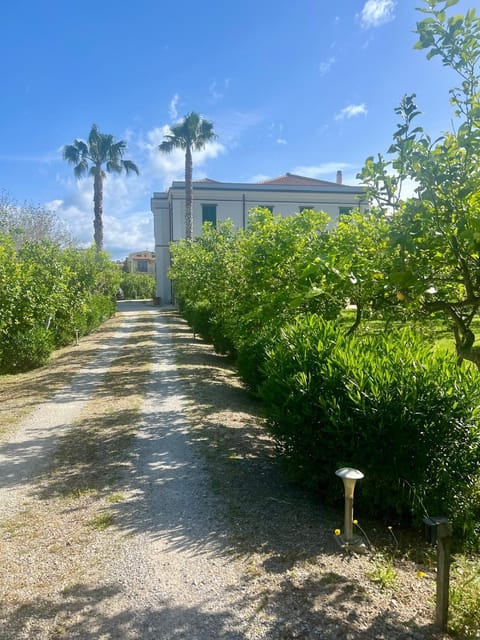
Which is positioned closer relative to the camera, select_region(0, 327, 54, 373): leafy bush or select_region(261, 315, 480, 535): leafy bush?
select_region(261, 315, 480, 535): leafy bush

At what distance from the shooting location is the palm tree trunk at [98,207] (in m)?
27.9

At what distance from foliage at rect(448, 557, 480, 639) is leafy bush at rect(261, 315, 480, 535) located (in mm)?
448

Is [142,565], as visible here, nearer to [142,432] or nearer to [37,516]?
[37,516]

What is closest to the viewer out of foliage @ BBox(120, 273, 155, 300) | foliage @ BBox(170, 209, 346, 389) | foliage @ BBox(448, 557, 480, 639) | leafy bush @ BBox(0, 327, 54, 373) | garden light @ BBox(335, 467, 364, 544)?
foliage @ BBox(448, 557, 480, 639)

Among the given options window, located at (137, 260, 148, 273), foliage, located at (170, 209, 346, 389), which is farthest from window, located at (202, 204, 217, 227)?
window, located at (137, 260, 148, 273)

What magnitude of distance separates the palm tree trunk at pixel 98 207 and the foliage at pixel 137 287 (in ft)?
63.4

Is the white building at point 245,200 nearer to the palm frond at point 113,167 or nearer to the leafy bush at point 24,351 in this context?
the palm frond at point 113,167

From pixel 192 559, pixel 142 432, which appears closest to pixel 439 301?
pixel 192 559

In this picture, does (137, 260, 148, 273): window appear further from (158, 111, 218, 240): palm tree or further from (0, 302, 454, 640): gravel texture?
(0, 302, 454, 640): gravel texture

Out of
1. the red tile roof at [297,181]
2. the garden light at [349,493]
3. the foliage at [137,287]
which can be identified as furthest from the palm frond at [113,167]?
the garden light at [349,493]

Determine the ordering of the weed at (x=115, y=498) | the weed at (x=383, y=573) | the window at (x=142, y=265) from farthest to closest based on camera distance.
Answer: the window at (x=142, y=265)
the weed at (x=115, y=498)
the weed at (x=383, y=573)

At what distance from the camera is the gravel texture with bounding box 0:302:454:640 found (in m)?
2.35

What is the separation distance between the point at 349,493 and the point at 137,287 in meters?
47.1

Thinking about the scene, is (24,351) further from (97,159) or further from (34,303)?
(97,159)
